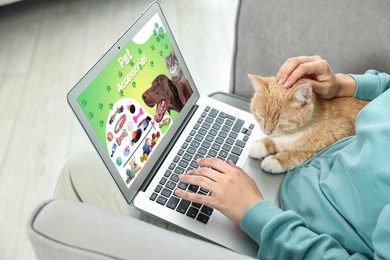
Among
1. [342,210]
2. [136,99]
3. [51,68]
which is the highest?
[136,99]

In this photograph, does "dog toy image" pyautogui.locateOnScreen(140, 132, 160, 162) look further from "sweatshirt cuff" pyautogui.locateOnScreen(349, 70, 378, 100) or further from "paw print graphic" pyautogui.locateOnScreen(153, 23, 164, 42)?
"sweatshirt cuff" pyautogui.locateOnScreen(349, 70, 378, 100)

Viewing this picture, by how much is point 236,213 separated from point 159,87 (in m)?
0.35

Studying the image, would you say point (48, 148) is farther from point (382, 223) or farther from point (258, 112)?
point (382, 223)

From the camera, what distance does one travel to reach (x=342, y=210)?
0.74 metres

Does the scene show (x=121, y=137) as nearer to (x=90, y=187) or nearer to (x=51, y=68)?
(x=90, y=187)

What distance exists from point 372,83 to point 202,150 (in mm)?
418

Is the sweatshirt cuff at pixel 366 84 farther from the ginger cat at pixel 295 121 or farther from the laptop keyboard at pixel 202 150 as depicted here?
the laptop keyboard at pixel 202 150

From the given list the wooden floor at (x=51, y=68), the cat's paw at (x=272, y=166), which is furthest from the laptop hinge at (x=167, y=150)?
the wooden floor at (x=51, y=68)

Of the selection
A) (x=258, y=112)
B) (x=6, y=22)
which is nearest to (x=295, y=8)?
(x=258, y=112)

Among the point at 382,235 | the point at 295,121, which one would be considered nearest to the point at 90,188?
the point at 295,121

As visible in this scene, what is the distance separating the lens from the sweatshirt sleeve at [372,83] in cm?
91

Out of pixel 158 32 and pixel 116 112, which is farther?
pixel 158 32

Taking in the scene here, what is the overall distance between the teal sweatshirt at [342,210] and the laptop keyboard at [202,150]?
150mm

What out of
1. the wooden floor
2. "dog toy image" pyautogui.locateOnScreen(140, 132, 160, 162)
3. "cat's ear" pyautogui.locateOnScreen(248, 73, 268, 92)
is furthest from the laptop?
the wooden floor
